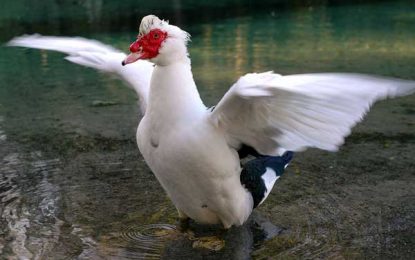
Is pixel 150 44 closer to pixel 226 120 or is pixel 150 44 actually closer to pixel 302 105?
pixel 226 120

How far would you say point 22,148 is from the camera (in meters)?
5.73

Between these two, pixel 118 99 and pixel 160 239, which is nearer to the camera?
pixel 160 239

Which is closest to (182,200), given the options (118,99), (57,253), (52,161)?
(57,253)

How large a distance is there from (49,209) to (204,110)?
1.41 metres

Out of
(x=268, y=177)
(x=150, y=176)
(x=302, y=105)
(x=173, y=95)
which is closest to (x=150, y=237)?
(x=268, y=177)

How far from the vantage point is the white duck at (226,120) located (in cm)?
277

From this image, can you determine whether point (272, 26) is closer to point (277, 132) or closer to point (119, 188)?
point (119, 188)

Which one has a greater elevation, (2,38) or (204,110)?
(204,110)

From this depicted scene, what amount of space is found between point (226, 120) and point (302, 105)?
1.83 feet

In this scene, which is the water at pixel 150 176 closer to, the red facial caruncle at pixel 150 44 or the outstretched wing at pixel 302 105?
the outstretched wing at pixel 302 105

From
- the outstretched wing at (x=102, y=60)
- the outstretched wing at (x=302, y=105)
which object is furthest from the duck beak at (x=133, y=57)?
the outstretched wing at (x=102, y=60)

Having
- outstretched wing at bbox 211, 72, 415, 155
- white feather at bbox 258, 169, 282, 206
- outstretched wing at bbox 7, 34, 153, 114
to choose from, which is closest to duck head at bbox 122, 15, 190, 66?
outstretched wing at bbox 211, 72, 415, 155

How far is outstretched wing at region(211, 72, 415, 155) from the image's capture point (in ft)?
8.91

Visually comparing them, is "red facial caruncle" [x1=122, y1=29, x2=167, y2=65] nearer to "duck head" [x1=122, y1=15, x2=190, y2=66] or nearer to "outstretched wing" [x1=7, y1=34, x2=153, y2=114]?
"duck head" [x1=122, y1=15, x2=190, y2=66]
